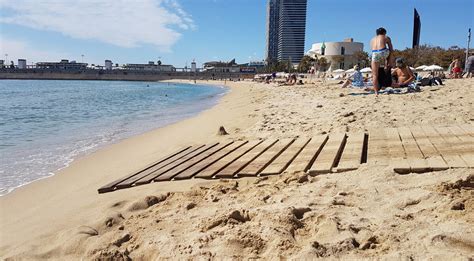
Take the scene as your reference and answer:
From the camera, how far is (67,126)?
12.4 meters

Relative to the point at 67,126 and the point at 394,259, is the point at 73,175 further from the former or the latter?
the point at 67,126

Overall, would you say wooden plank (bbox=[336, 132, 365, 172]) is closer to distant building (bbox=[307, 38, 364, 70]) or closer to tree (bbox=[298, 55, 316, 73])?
distant building (bbox=[307, 38, 364, 70])

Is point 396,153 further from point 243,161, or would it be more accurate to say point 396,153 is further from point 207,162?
point 207,162

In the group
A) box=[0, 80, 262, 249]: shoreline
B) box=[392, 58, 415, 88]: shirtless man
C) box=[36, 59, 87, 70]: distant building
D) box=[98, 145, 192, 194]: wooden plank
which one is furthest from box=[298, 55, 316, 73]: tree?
box=[36, 59, 87, 70]: distant building

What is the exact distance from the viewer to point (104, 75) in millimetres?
138875

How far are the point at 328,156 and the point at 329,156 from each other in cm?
1

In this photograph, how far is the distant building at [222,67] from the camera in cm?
14873

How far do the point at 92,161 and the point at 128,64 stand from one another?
175 m

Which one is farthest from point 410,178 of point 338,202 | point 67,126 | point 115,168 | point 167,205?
point 67,126

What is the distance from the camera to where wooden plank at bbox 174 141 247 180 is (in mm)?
→ 4207

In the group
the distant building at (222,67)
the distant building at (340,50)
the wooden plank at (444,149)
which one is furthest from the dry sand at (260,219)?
the distant building at (222,67)

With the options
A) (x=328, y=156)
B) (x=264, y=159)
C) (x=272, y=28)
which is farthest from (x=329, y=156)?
(x=272, y=28)

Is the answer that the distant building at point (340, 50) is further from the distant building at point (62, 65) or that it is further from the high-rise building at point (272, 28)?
the distant building at point (62, 65)

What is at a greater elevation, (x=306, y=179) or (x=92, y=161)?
(x=306, y=179)
